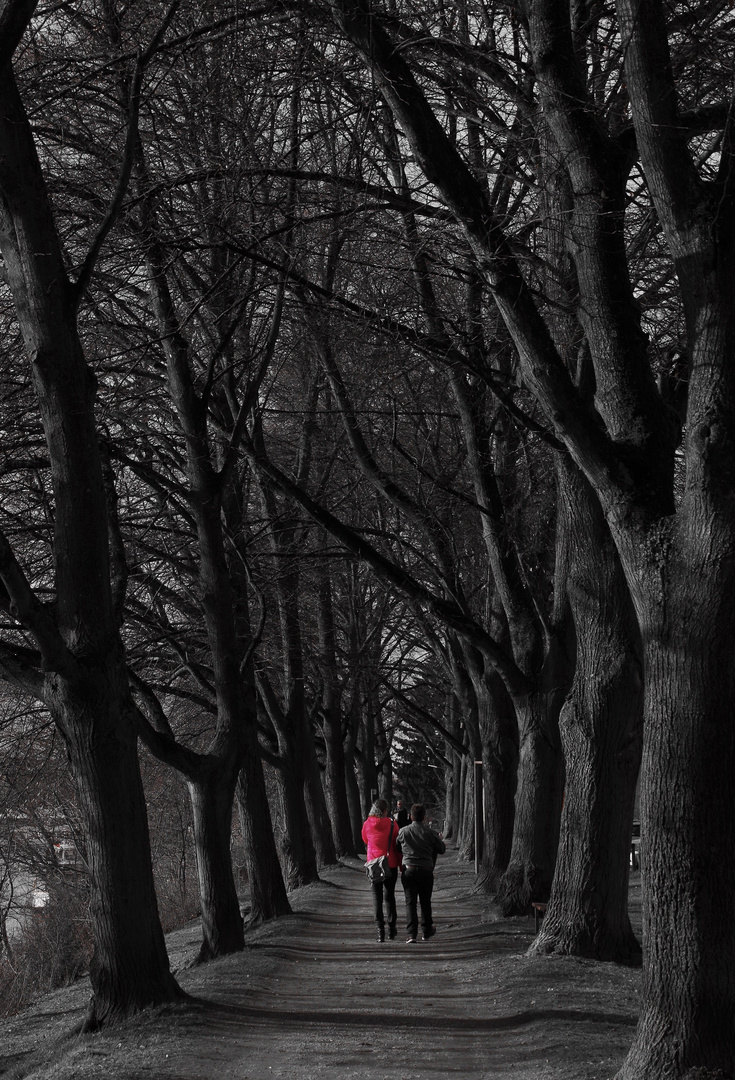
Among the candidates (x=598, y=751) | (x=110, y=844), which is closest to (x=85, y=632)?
(x=110, y=844)

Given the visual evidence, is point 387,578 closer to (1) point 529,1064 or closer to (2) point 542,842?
(2) point 542,842

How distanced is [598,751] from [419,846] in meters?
4.05

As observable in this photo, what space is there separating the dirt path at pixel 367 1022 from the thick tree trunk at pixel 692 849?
42.3 inches

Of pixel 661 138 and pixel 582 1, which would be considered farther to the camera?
pixel 582 1

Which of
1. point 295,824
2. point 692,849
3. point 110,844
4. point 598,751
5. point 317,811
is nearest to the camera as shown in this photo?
point 692,849

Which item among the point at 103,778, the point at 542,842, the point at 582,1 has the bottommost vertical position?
the point at 542,842

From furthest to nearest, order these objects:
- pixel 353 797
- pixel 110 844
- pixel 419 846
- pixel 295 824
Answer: pixel 353 797
pixel 295 824
pixel 419 846
pixel 110 844

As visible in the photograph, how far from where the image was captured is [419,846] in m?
14.7

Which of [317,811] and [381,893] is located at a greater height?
[317,811]

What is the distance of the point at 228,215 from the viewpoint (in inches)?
448

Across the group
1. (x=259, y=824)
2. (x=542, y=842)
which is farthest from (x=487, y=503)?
(x=259, y=824)

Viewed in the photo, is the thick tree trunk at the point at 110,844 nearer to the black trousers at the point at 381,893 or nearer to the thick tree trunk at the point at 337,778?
the black trousers at the point at 381,893

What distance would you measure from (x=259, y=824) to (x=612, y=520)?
1119 cm

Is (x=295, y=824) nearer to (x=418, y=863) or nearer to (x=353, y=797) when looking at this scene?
(x=418, y=863)
